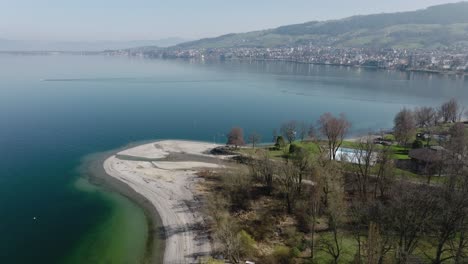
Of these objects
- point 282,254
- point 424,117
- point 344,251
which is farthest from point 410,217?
point 424,117

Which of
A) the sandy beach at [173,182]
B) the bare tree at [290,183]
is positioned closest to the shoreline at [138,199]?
the sandy beach at [173,182]

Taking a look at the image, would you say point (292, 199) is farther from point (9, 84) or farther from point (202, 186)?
point (9, 84)

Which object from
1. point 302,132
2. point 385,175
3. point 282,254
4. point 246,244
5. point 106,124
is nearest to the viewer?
point 282,254

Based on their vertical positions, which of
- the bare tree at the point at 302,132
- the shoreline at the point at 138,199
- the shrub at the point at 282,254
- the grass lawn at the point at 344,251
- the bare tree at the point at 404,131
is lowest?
the shoreline at the point at 138,199

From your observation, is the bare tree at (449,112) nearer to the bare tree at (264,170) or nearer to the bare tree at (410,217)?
the bare tree at (264,170)

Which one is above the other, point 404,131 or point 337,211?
point 404,131

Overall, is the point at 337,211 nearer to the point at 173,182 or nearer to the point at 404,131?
the point at 173,182

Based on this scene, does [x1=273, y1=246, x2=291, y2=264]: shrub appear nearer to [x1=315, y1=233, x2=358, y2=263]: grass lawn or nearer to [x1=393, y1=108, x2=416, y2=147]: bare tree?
[x1=315, y1=233, x2=358, y2=263]: grass lawn
